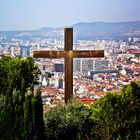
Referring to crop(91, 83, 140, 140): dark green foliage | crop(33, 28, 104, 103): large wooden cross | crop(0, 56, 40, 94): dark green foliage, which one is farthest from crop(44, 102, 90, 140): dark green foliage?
crop(0, 56, 40, 94): dark green foliage

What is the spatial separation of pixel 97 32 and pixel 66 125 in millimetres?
18913

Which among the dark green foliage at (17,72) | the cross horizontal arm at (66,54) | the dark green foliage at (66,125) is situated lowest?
the dark green foliage at (66,125)

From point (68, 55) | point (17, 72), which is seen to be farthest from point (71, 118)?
point (17, 72)

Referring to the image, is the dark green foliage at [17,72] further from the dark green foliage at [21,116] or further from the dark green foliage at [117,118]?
the dark green foliage at [117,118]

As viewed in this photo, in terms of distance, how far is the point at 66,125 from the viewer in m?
6.60

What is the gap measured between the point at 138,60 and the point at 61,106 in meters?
10.7

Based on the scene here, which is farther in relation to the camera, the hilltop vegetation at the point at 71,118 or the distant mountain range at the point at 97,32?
the distant mountain range at the point at 97,32

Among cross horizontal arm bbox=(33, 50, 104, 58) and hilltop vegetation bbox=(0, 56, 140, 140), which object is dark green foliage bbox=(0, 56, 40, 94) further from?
hilltop vegetation bbox=(0, 56, 140, 140)

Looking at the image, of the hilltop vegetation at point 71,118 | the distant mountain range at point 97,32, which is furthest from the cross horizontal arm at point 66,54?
the distant mountain range at point 97,32

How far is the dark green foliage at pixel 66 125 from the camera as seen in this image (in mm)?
6598

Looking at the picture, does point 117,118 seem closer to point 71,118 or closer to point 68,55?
point 71,118

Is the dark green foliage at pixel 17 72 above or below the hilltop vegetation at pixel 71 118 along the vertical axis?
above

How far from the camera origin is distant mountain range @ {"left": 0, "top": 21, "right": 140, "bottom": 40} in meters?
21.3

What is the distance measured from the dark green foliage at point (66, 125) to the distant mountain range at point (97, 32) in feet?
46.9
